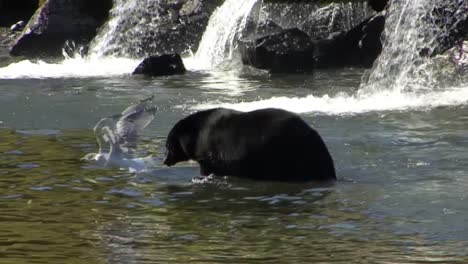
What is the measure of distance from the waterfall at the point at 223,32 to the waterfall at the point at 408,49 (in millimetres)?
4312

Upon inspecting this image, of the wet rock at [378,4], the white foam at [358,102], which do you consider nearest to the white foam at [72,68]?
the wet rock at [378,4]

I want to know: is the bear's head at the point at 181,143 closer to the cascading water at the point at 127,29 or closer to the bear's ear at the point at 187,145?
the bear's ear at the point at 187,145

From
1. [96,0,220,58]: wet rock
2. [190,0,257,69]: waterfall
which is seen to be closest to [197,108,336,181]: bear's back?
[190,0,257,69]: waterfall

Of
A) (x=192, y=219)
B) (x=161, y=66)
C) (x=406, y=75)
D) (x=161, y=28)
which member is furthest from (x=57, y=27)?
(x=192, y=219)

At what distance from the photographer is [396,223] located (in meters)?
9.21

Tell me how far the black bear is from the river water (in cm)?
13

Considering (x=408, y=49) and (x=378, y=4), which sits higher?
(x=378, y=4)

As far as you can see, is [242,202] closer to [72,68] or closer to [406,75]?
[406,75]

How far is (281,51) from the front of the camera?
21000mm

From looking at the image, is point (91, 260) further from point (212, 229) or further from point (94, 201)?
point (94, 201)

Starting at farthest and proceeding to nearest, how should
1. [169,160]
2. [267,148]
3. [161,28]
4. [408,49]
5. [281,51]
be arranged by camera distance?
[161,28]
[281,51]
[408,49]
[169,160]
[267,148]

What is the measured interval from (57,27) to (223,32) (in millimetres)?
4222

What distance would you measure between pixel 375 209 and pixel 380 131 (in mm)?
3973

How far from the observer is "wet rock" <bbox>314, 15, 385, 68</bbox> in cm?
2161
